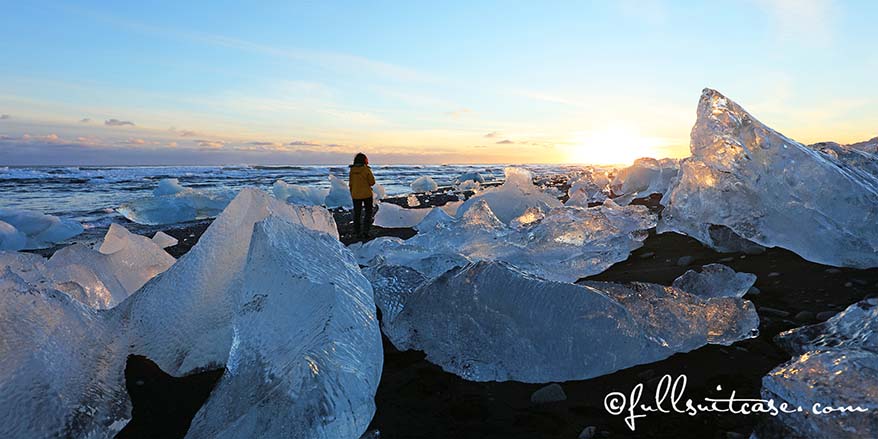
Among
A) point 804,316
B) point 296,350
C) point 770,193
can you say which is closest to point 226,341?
point 296,350

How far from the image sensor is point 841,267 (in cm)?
269

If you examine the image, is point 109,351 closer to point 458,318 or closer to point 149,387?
point 149,387

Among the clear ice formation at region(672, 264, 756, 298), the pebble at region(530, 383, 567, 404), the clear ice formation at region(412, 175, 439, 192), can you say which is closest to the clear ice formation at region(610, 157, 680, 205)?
the clear ice formation at region(672, 264, 756, 298)

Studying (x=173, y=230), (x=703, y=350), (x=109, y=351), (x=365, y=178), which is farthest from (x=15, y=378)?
(x=173, y=230)

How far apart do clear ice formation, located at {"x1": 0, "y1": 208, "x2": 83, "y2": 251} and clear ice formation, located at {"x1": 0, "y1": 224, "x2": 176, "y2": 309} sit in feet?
15.7

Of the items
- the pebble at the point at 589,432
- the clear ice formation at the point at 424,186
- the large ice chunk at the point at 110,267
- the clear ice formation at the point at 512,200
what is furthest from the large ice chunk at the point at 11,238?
the clear ice formation at the point at 424,186

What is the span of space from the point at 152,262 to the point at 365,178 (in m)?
Answer: 4.69

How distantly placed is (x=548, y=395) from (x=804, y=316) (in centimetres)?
134

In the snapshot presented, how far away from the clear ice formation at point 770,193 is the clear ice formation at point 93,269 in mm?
3600

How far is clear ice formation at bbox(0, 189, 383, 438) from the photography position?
128 cm

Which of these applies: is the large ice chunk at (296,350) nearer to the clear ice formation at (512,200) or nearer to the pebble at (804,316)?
the pebble at (804,316)

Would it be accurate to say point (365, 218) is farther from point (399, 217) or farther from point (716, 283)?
point (716, 283)

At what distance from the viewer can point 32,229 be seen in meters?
6.71

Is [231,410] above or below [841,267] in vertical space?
below
